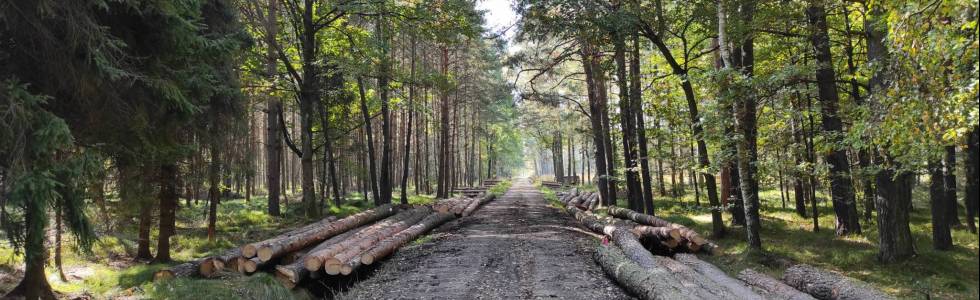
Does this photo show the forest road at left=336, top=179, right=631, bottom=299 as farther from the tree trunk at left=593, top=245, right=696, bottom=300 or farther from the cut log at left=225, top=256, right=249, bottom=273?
the cut log at left=225, top=256, right=249, bottom=273

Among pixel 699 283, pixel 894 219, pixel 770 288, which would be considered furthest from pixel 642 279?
pixel 894 219

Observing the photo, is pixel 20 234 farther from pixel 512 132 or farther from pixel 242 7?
pixel 512 132

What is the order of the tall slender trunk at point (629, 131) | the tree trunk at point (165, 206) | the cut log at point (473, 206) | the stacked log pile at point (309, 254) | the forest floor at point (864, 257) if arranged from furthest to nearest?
the cut log at point (473, 206) < the tall slender trunk at point (629, 131) < the tree trunk at point (165, 206) < the stacked log pile at point (309, 254) < the forest floor at point (864, 257)

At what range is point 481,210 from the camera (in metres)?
23.9

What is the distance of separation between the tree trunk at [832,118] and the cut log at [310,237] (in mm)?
11283

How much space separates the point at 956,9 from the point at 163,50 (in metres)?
8.97

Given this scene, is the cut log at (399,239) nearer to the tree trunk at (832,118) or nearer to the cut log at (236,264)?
the cut log at (236,264)

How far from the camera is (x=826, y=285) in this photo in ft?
24.2

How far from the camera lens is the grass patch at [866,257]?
8516 millimetres

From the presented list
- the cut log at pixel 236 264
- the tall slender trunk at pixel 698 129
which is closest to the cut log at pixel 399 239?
the cut log at pixel 236 264

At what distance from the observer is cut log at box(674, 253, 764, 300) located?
23.5 ft

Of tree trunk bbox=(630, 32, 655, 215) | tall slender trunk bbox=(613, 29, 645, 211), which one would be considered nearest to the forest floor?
tree trunk bbox=(630, 32, 655, 215)

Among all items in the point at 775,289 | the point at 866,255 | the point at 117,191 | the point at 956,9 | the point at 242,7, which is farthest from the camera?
the point at 242,7

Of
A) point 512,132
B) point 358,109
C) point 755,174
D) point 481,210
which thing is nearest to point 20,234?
point 755,174
